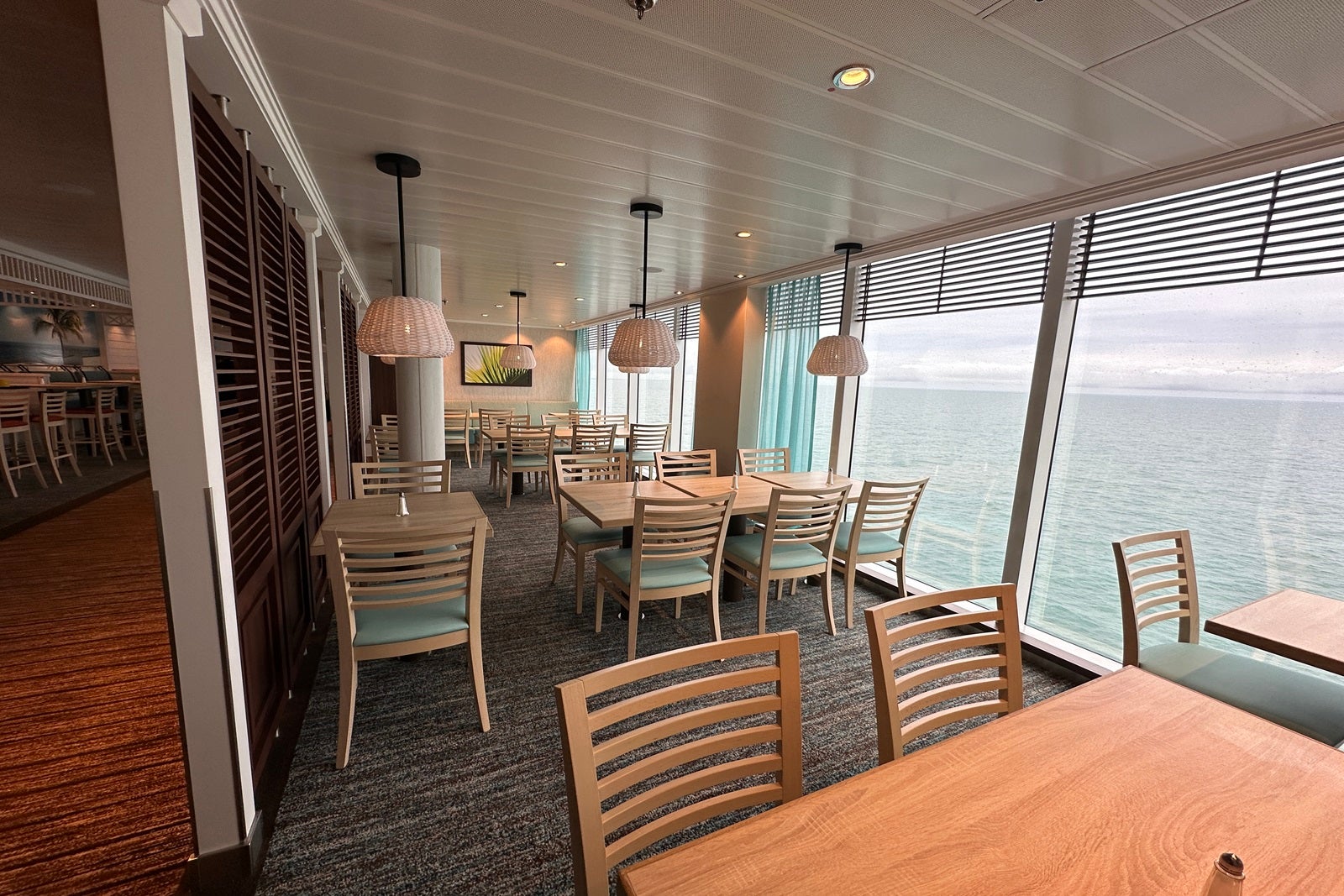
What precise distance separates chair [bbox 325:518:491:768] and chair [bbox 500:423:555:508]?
331cm

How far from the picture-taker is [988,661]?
1.29 metres

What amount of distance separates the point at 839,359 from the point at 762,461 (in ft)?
4.60

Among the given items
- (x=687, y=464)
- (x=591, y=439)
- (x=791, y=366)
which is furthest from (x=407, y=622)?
(x=591, y=439)

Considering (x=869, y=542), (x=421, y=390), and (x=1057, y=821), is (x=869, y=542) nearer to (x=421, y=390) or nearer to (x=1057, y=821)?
(x=1057, y=821)

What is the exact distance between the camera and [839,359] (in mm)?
3264

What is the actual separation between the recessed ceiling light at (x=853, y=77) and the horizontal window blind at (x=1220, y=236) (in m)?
1.84

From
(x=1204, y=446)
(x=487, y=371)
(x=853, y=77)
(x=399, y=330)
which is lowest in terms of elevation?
(x=1204, y=446)

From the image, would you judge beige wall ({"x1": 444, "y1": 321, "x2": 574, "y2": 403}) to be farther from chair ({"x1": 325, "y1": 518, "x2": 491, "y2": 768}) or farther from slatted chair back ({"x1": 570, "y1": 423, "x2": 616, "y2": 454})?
chair ({"x1": 325, "y1": 518, "x2": 491, "y2": 768})

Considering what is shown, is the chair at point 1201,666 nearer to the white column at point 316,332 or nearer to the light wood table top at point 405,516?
the light wood table top at point 405,516

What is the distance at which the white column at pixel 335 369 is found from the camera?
430cm

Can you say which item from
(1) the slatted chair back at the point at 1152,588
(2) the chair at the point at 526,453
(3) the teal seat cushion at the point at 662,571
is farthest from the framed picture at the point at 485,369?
(1) the slatted chair back at the point at 1152,588

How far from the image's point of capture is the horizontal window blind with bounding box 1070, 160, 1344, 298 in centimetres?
200

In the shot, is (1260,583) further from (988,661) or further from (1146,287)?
(988,661)

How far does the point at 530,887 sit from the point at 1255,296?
11.4ft
